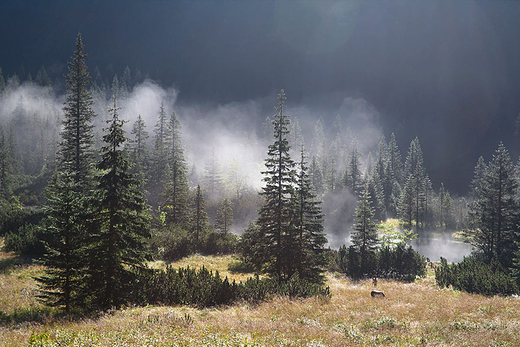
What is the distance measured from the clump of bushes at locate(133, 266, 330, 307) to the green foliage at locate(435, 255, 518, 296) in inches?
643

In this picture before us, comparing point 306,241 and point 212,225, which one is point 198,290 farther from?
point 212,225

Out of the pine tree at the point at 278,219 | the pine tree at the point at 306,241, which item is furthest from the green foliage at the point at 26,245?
the pine tree at the point at 306,241

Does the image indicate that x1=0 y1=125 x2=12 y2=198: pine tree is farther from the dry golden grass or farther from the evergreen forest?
the dry golden grass

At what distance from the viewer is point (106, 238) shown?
11.9 meters

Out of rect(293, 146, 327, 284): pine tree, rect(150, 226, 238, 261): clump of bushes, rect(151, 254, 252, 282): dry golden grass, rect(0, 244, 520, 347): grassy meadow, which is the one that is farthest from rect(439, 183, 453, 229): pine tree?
rect(0, 244, 520, 347): grassy meadow

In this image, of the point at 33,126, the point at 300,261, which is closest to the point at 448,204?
the point at 300,261

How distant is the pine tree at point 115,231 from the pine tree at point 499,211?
39395 mm

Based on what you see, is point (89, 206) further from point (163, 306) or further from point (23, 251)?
point (23, 251)

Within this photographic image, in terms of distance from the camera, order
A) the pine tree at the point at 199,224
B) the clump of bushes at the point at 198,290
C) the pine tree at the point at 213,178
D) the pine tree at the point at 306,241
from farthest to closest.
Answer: the pine tree at the point at 213,178 < the pine tree at the point at 199,224 < the pine tree at the point at 306,241 < the clump of bushes at the point at 198,290

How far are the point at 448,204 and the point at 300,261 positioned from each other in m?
69.3

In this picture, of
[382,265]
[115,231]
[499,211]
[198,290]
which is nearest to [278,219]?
[198,290]

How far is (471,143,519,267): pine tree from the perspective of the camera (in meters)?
32.7

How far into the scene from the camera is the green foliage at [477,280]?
866 inches

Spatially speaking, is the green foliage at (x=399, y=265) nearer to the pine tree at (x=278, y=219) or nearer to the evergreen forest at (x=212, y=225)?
the evergreen forest at (x=212, y=225)
